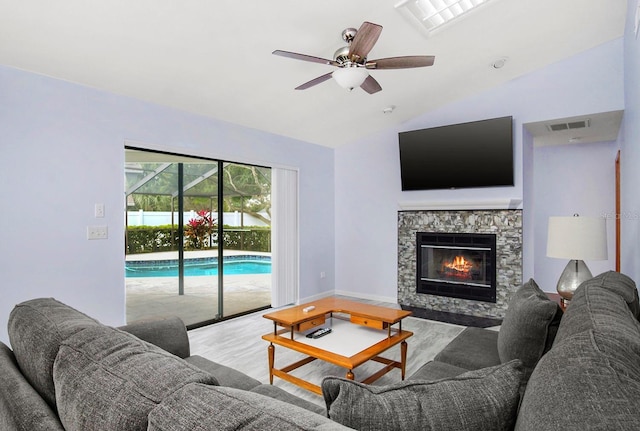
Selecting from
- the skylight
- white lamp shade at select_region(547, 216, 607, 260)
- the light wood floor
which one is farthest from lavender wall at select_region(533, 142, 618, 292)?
the skylight

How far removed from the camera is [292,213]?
17.4 feet

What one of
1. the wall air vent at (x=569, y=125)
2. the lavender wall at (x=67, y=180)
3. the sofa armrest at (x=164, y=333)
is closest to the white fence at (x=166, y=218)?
the lavender wall at (x=67, y=180)

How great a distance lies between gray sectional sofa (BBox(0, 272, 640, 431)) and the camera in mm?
662

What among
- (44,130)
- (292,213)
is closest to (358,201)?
(292,213)

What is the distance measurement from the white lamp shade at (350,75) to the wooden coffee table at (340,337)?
71.4 inches

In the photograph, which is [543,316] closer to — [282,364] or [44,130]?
[282,364]

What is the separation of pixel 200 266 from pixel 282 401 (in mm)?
3723

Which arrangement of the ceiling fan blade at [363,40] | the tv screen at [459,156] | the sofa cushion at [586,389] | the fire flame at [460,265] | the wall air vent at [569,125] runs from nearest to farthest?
the sofa cushion at [586,389], the ceiling fan blade at [363,40], the wall air vent at [569,125], the tv screen at [459,156], the fire flame at [460,265]

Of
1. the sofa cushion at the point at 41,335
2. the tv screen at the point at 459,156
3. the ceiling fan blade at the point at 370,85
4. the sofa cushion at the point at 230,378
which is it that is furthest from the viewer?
the tv screen at the point at 459,156

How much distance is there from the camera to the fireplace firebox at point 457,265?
465cm

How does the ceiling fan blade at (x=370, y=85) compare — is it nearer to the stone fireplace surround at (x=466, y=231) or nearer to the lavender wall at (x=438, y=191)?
the lavender wall at (x=438, y=191)

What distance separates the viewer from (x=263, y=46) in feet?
10.2

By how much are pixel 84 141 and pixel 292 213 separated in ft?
9.01

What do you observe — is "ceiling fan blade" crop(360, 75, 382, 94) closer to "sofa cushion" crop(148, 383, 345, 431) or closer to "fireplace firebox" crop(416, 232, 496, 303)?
"fireplace firebox" crop(416, 232, 496, 303)
